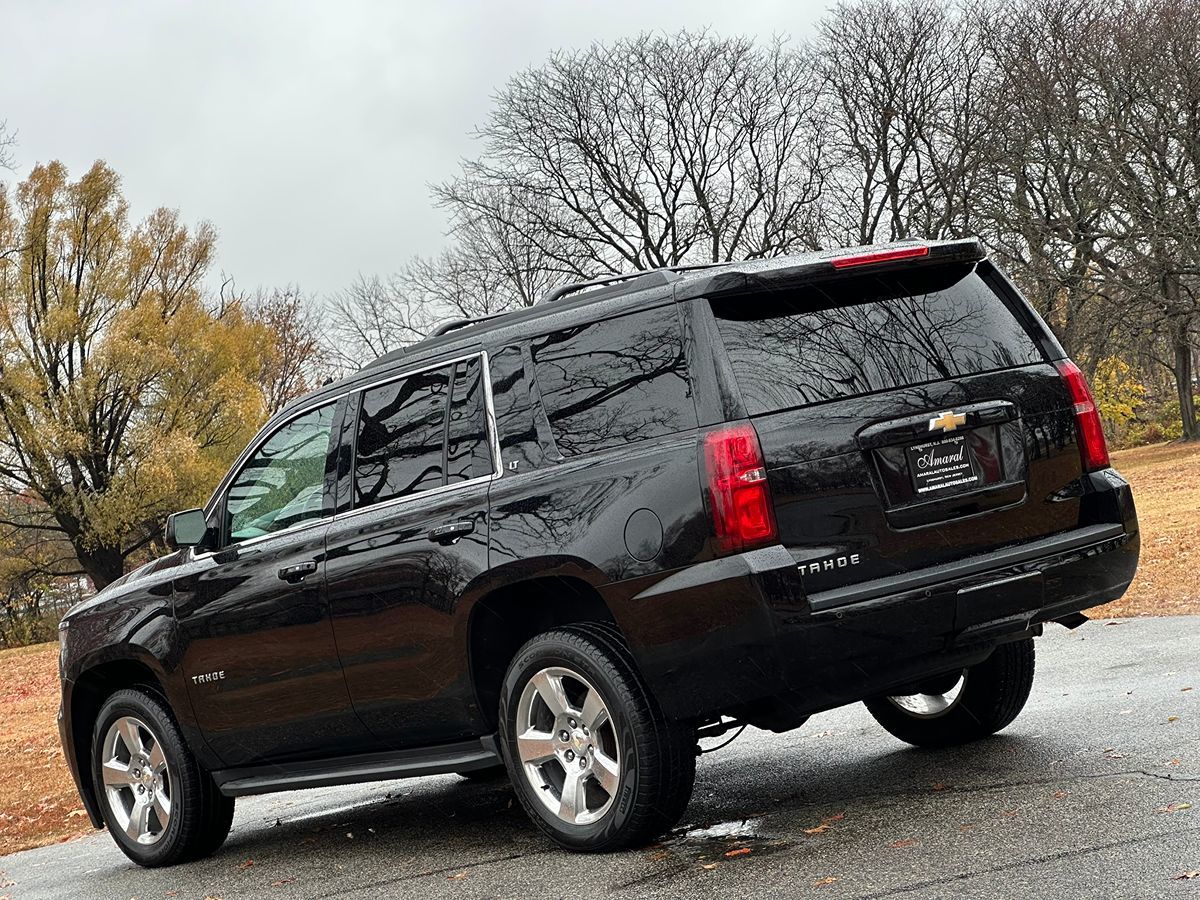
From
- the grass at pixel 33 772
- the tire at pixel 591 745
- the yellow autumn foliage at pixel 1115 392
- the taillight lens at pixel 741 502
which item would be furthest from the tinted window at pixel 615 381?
the yellow autumn foliage at pixel 1115 392

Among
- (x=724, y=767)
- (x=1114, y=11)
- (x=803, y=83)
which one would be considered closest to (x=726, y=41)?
(x=803, y=83)

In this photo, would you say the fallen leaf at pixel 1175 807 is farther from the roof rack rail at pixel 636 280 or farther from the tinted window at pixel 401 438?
the tinted window at pixel 401 438

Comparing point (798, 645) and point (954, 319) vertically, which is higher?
point (954, 319)

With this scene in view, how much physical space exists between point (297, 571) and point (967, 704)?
300 cm

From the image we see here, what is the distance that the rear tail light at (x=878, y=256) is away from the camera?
16.5 feet

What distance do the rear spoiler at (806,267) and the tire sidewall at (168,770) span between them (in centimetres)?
348

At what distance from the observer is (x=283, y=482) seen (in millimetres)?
6488

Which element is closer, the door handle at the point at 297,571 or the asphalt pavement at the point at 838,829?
the asphalt pavement at the point at 838,829

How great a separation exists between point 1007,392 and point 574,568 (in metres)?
1.66

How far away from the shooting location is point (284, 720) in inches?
247

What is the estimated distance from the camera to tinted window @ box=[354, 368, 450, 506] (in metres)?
5.76

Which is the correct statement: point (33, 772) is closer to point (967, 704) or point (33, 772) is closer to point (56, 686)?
point (967, 704)

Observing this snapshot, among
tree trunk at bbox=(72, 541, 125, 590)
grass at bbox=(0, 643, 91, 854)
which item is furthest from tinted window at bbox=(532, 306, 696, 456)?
tree trunk at bbox=(72, 541, 125, 590)

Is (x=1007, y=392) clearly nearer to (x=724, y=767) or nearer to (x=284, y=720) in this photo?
(x=724, y=767)
